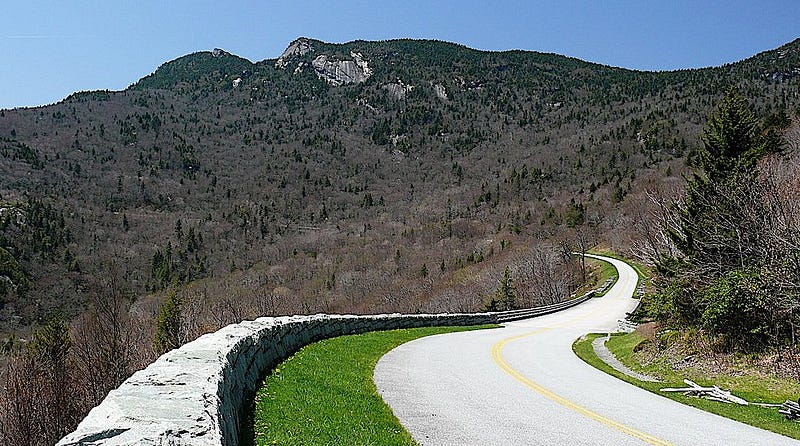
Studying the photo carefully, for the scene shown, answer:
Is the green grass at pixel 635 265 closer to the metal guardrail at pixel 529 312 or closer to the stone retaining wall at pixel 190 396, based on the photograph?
the metal guardrail at pixel 529 312

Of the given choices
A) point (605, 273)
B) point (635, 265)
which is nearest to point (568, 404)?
point (605, 273)

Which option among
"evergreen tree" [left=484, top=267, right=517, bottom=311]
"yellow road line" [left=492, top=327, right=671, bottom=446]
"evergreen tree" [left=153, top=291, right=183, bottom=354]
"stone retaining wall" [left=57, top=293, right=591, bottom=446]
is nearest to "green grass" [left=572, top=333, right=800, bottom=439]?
"yellow road line" [left=492, top=327, right=671, bottom=446]

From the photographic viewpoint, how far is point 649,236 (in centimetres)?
3644

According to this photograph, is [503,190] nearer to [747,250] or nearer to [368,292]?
[368,292]

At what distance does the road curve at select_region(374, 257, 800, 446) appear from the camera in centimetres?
947

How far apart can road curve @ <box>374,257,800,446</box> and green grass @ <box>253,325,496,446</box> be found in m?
0.50

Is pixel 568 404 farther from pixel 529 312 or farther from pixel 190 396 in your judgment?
pixel 529 312

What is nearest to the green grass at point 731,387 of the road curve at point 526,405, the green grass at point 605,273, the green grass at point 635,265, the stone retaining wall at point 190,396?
the road curve at point 526,405

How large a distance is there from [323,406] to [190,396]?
4.13 metres

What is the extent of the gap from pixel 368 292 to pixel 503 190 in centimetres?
7754

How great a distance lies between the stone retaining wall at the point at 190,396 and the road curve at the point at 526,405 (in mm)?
2718

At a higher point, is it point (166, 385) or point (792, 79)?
point (792, 79)

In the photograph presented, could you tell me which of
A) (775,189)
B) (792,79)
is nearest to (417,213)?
(792,79)

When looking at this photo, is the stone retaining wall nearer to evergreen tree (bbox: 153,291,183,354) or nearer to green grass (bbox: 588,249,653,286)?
evergreen tree (bbox: 153,291,183,354)
